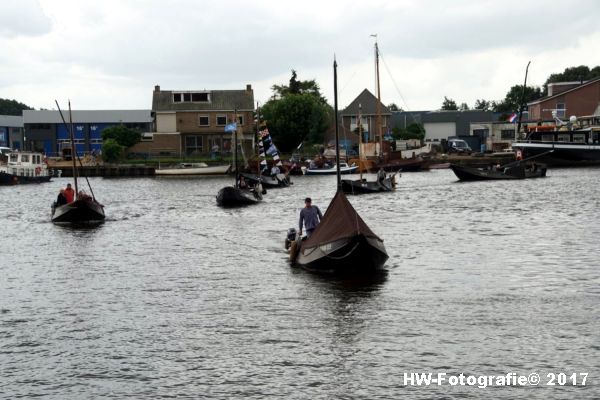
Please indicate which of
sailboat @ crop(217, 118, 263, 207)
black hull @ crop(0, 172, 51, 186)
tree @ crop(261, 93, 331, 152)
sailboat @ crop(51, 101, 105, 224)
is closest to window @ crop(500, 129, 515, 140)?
tree @ crop(261, 93, 331, 152)

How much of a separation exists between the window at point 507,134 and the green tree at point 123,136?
60.9 metres

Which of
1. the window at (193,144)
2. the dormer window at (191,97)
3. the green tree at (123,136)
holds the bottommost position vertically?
the window at (193,144)

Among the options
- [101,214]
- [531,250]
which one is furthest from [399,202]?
[531,250]

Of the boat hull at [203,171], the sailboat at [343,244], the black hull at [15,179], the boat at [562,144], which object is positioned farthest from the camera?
the boat hull at [203,171]

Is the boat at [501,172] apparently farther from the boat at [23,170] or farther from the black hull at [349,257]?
the black hull at [349,257]

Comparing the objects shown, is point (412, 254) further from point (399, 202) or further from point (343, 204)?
point (399, 202)

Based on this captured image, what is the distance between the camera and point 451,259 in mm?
34406

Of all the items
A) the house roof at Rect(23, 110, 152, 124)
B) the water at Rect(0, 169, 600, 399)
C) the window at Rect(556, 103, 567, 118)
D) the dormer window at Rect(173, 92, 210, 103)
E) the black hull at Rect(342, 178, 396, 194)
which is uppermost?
the dormer window at Rect(173, 92, 210, 103)

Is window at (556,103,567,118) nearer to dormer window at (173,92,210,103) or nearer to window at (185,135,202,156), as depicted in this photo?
dormer window at (173,92,210,103)

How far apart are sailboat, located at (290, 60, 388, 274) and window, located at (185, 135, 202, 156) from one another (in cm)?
10032

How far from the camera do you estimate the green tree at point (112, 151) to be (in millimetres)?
127562

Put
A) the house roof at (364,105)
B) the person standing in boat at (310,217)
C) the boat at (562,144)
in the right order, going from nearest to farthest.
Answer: the person standing in boat at (310,217) → the boat at (562,144) → the house roof at (364,105)

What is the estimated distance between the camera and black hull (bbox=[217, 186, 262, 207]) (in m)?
63.5

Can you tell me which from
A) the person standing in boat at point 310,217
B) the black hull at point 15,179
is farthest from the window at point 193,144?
the person standing in boat at point 310,217
